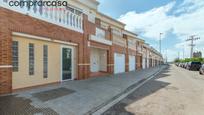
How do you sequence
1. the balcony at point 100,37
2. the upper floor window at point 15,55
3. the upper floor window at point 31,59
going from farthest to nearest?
the balcony at point 100,37 → the upper floor window at point 31,59 → the upper floor window at point 15,55

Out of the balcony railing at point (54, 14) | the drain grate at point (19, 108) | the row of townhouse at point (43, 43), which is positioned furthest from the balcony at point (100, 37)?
the drain grate at point (19, 108)

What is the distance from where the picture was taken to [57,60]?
34.9ft

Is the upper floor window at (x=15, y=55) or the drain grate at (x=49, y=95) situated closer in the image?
the drain grate at (x=49, y=95)

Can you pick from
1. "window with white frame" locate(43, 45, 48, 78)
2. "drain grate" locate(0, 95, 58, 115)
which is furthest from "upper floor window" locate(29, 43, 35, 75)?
"drain grate" locate(0, 95, 58, 115)

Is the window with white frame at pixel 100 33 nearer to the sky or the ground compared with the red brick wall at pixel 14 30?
nearer to the sky

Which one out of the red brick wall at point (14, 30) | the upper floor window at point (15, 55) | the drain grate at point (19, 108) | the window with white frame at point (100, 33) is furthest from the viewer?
the window with white frame at point (100, 33)

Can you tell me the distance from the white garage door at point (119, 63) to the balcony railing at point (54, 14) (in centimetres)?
863

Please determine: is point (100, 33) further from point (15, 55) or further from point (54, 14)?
point (15, 55)

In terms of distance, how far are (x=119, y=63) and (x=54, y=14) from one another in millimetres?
12833

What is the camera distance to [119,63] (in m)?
21.6

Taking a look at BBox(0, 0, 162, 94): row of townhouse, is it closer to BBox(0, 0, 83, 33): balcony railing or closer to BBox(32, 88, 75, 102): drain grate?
BBox(0, 0, 83, 33): balcony railing

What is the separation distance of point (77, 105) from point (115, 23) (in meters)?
19.8

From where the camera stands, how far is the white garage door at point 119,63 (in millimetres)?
20344

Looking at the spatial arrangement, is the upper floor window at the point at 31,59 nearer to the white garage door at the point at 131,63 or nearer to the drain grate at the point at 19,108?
the drain grate at the point at 19,108
